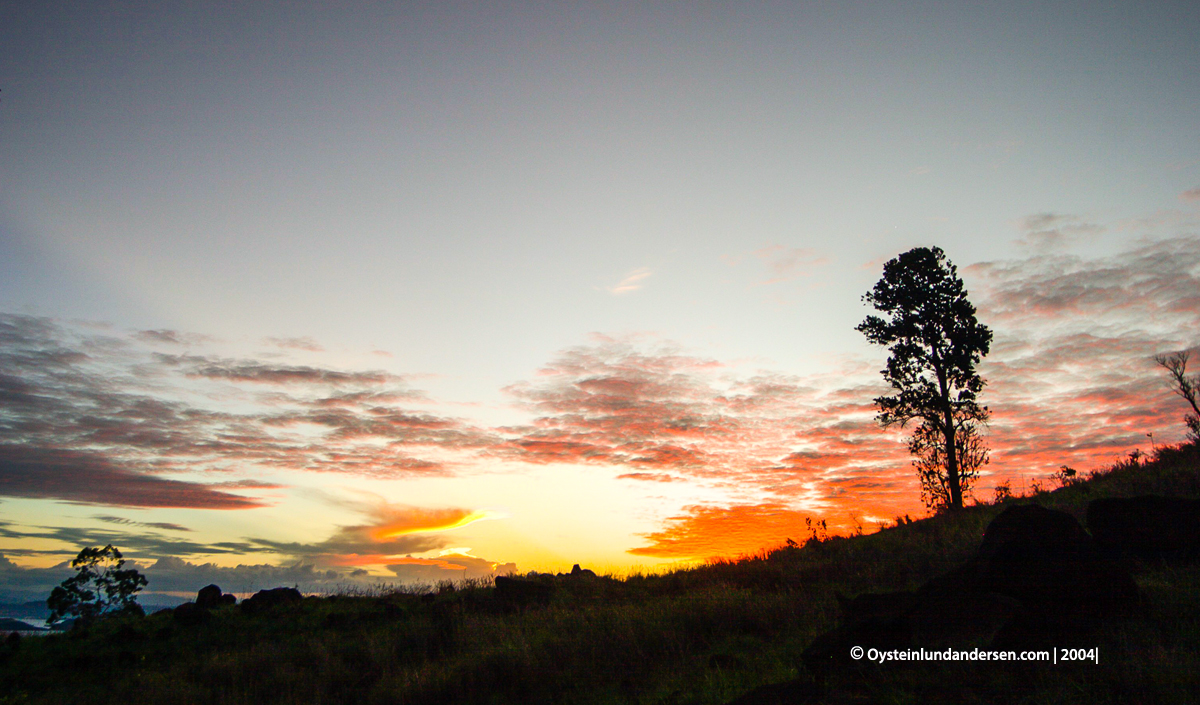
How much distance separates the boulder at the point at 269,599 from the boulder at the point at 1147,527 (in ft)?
78.1

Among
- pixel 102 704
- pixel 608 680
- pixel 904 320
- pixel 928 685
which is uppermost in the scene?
pixel 904 320

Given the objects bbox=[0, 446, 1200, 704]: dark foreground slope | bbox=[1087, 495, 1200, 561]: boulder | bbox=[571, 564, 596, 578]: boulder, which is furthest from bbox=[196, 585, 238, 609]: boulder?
bbox=[1087, 495, 1200, 561]: boulder

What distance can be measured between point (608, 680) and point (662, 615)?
306 centimetres

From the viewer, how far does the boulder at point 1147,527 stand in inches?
395

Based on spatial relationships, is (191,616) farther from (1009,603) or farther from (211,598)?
(1009,603)

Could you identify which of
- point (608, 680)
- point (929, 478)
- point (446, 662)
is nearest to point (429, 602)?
point (446, 662)

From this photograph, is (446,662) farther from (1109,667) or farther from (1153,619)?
(1153,619)

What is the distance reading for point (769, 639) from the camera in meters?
11.1

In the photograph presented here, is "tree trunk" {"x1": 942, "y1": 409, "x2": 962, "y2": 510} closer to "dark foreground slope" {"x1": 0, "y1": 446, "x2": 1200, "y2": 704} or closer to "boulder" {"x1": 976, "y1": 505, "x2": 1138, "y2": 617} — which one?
"dark foreground slope" {"x1": 0, "y1": 446, "x2": 1200, "y2": 704}

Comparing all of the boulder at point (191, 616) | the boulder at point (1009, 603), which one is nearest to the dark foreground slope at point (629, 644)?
the boulder at point (191, 616)

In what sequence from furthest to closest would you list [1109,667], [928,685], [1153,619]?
[1153,619] < [928,685] < [1109,667]

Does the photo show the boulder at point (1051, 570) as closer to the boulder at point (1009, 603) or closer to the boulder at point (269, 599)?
the boulder at point (1009, 603)

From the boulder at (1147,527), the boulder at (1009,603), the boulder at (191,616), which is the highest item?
the boulder at (1147,527)

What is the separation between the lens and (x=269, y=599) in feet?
70.1
